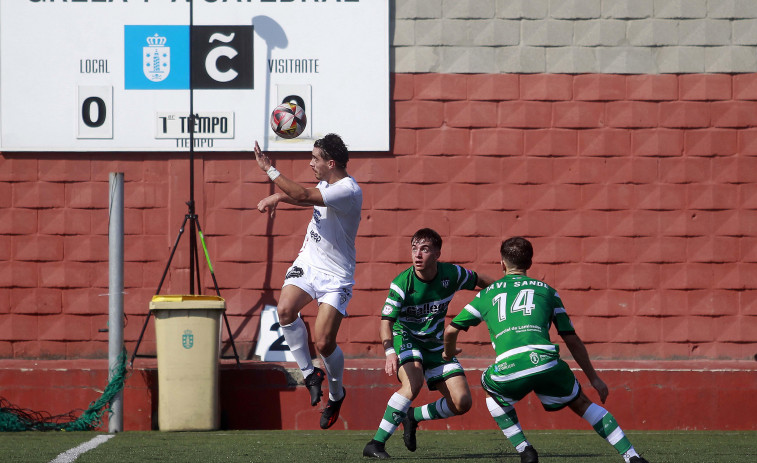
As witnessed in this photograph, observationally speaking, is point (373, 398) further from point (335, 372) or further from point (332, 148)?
point (332, 148)

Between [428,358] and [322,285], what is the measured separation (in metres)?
1.18

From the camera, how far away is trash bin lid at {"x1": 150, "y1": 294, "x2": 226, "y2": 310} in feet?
33.0

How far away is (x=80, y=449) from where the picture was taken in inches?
312

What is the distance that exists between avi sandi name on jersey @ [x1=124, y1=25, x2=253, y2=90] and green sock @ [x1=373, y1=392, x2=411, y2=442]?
16.2ft

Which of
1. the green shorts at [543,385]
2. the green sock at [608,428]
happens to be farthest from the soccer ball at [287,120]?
the green sock at [608,428]

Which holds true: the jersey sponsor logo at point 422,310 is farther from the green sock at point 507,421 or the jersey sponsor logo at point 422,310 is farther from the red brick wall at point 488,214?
the red brick wall at point 488,214

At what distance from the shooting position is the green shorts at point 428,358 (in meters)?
7.72

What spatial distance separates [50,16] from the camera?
11414 mm

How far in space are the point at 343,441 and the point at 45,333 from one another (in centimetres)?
410

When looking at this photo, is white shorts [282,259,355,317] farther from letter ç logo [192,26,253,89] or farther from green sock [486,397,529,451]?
letter ç logo [192,26,253,89]

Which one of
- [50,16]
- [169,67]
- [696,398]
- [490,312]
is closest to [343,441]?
[490,312]

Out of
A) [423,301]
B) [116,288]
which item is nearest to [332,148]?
[423,301]

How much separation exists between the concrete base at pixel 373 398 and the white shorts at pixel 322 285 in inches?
82.6

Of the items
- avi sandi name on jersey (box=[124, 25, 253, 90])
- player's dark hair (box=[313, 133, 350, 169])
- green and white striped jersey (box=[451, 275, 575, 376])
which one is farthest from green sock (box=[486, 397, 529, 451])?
avi sandi name on jersey (box=[124, 25, 253, 90])
